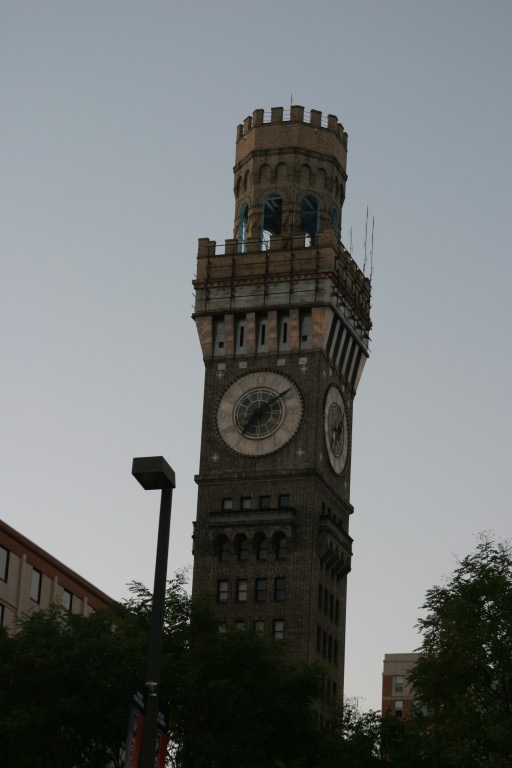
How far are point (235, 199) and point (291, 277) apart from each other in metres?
12.6

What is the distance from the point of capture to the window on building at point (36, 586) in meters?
106

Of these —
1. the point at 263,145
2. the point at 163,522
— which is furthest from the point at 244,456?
the point at 163,522

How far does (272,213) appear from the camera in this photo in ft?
446

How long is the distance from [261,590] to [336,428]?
15.0m

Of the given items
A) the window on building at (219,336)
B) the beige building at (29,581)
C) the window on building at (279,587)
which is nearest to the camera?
the beige building at (29,581)

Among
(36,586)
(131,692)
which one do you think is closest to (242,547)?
(36,586)

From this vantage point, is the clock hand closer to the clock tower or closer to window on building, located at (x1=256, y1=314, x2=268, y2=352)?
the clock tower

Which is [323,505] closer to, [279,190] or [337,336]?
[337,336]

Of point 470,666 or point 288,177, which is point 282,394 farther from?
point 470,666

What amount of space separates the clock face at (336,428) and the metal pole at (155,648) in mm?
88550

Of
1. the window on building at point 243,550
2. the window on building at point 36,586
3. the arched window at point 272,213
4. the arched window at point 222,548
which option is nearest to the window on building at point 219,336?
the arched window at point 272,213

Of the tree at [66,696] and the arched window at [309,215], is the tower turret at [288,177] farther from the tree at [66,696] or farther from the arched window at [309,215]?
the tree at [66,696]

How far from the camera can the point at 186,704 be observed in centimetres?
7194

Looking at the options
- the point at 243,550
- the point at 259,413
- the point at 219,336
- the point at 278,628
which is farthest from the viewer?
the point at 219,336
